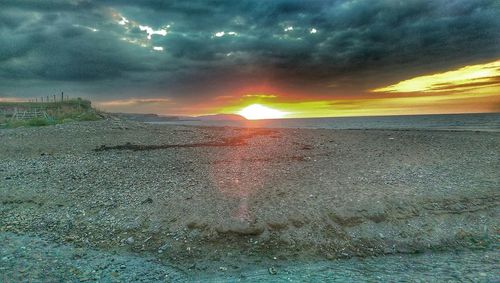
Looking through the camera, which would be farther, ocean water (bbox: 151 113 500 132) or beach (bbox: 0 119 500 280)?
ocean water (bbox: 151 113 500 132)

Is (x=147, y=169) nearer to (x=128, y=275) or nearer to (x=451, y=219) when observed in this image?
(x=128, y=275)

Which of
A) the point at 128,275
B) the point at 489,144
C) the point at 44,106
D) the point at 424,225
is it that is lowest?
the point at 128,275

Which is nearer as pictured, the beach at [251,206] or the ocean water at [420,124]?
the beach at [251,206]

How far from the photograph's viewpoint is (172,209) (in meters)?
8.86

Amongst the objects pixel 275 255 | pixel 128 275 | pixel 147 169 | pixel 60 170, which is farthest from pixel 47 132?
pixel 275 255

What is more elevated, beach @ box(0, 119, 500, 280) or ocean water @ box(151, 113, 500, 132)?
ocean water @ box(151, 113, 500, 132)

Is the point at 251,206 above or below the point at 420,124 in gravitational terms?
below

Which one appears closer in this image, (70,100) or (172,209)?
(172,209)

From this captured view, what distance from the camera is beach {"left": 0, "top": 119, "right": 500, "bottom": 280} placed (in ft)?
24.1

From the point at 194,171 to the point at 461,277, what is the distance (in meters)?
10.1

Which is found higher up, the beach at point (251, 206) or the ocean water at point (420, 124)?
the ocean water at point (420, 124)

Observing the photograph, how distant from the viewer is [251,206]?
29.5 ft

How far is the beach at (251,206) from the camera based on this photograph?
7359 millimetres

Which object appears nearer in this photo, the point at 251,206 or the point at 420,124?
the point at 251,206
